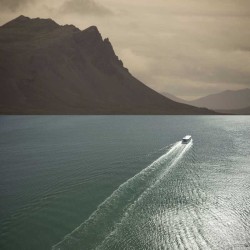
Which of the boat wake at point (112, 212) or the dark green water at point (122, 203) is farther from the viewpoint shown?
the dark green water at point (122, 203)

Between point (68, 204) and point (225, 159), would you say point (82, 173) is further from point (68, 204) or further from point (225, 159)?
point (225, 159)

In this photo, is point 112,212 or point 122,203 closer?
point 112,212

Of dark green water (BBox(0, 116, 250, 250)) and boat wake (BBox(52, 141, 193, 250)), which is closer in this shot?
boat wake (BBox(52, 141, 193, 250))

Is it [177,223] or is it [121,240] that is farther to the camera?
[177,223]

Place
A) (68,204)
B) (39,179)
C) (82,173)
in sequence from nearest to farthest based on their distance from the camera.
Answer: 1. (68,204)
2. (39,179)
3. (82,173)

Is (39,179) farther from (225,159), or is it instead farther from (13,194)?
(225,159)

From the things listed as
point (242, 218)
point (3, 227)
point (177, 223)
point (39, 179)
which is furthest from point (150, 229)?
point (39, 179)

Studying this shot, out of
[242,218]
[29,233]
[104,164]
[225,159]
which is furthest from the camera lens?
[225,159]
